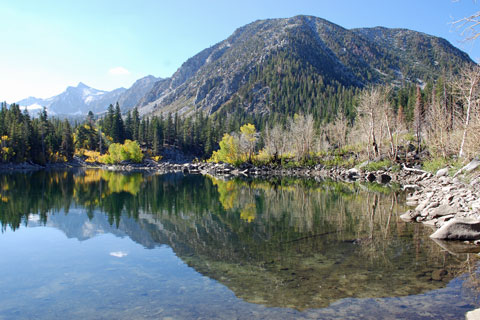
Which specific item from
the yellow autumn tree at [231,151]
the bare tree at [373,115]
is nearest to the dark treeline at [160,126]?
the bare tree at [373,115]

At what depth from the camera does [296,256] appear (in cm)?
1166

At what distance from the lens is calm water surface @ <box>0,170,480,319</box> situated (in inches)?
305

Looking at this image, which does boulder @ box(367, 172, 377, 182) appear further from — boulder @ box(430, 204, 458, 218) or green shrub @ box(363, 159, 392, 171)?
boulder @ box(430, 204, 458, 218)

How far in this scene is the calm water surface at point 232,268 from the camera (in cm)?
774

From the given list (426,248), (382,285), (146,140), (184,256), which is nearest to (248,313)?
(382,285)

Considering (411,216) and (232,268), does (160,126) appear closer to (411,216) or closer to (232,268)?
(411,216)

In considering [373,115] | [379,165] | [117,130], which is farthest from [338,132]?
[117,130]

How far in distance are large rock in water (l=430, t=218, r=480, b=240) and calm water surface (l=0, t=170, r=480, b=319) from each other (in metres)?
0.79

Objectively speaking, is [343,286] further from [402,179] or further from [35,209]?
[402,179]

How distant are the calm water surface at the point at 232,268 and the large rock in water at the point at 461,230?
0.79 meters

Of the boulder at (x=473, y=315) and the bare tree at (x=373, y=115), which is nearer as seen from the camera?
the boulder at (x=473, y=315)

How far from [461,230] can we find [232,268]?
9.41m

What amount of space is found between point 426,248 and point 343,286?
202 inches

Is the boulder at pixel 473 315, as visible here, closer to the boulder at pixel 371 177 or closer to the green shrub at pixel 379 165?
the boulder at pixel 371 177
